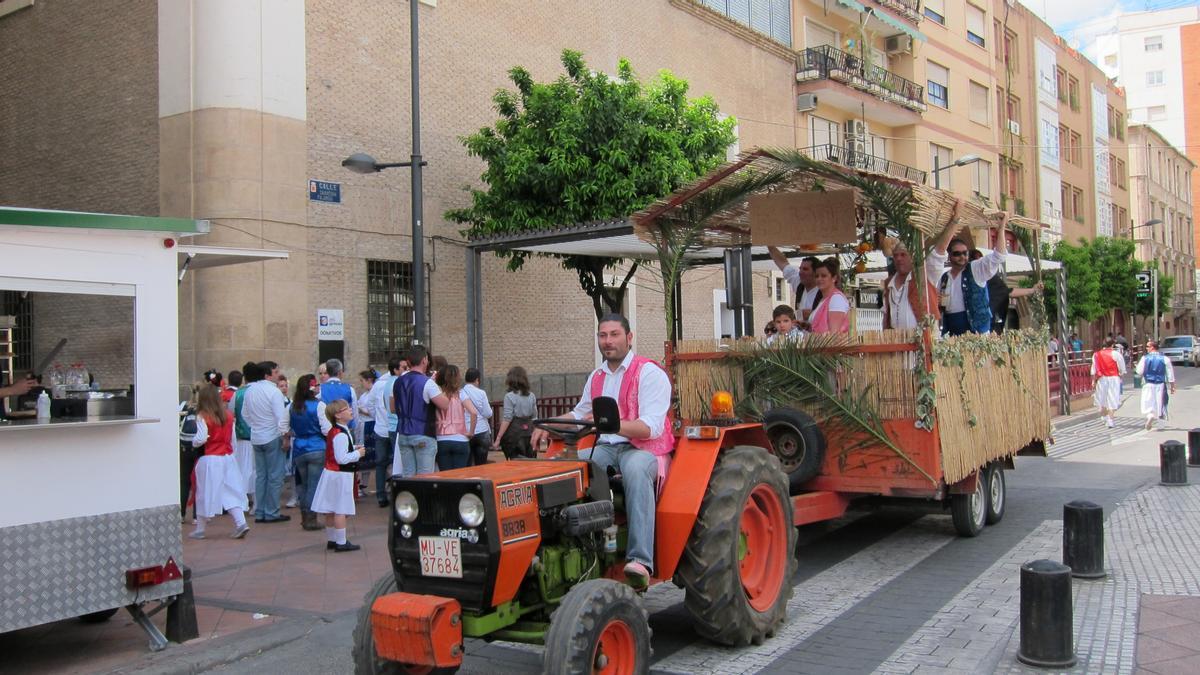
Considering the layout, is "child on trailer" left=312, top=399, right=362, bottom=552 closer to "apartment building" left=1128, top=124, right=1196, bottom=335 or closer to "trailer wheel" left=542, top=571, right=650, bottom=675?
"trailer wheel" left=542, top=571, right=650, bottom=675

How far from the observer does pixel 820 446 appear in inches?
304

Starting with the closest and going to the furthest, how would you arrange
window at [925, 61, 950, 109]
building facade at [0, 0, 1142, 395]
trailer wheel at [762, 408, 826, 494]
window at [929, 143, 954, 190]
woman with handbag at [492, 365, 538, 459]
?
trailer wheel at [762, 408, 826, 494], woman with handbag at [492, 365, 538, 459], building facade at [0, 0, 1142, 395], window at [929, 143, 954, 190], window at [925, 61, 950, 109]

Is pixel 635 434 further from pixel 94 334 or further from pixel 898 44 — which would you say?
pixel 898 44

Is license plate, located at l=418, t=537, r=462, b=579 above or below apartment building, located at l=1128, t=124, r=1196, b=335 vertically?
below

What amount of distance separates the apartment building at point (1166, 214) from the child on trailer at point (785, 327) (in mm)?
54276

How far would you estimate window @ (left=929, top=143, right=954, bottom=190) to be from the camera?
3472 cm

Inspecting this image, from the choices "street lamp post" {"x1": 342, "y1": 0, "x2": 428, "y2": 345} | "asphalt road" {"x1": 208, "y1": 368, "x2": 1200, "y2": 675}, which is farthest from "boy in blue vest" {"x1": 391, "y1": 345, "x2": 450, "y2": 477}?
"asphalt road" {"x1": 208, "y1": 368, "x2": 1200, "y2": 675}

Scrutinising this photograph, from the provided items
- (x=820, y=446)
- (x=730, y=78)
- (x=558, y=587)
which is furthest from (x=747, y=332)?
(x=730, y=78)

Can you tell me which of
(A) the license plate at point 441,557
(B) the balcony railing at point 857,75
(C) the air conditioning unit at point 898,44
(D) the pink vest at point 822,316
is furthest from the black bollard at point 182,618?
(C) the air conditioning unit at point 898,44

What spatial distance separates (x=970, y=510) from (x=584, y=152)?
9.73 metres

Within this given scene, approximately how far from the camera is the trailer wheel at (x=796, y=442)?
769 cm

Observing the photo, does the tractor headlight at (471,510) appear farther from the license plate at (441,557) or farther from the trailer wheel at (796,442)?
the trailer wheel at (796,442)

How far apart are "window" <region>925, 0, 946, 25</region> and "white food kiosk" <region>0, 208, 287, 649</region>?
34.7 metres

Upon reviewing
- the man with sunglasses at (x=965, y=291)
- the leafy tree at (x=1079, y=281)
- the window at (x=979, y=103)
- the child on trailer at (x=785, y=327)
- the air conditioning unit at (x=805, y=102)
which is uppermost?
the window at (x=979, y=103)
